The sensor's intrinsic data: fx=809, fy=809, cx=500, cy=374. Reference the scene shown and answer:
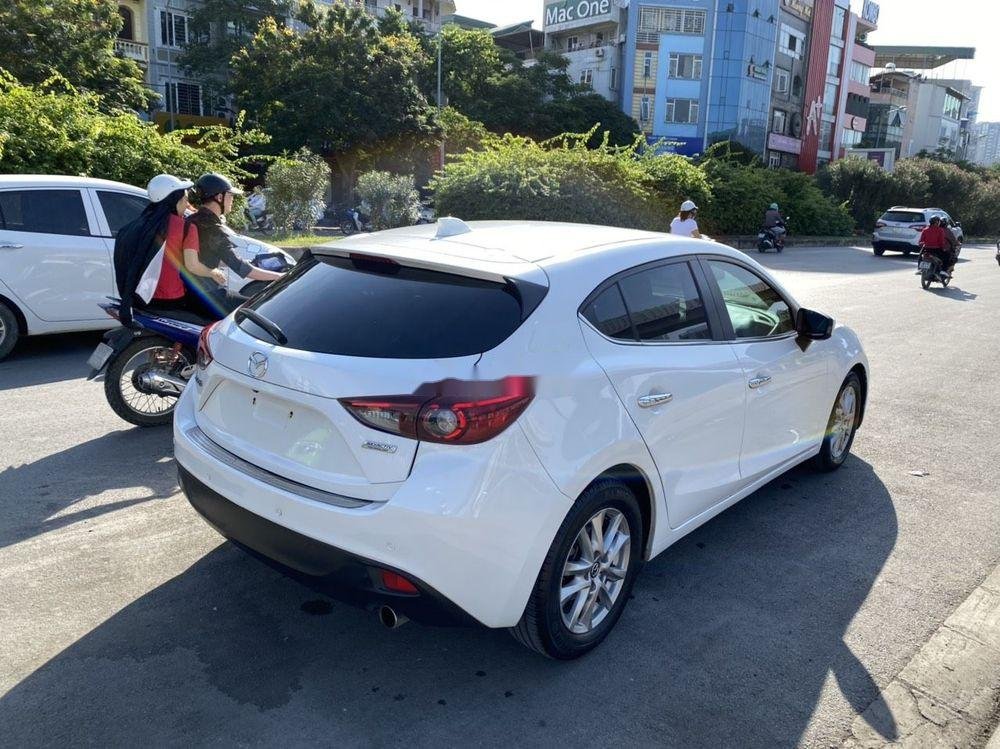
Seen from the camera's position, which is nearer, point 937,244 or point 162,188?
point 162,188

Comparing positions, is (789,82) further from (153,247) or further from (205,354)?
(205,354)

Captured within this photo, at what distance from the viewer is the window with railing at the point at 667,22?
55406 millimetres

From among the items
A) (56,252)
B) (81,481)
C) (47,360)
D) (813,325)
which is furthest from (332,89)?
(813,325)

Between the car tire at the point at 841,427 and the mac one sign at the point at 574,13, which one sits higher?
the mac one sign at the point at 574,13

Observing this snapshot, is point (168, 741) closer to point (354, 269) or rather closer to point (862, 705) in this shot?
point (354, 269)

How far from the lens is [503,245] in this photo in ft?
11.3

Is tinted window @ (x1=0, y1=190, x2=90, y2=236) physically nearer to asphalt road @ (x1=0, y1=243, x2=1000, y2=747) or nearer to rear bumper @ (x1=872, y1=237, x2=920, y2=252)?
asphalt road @ (x1=0, y1=243, x2=1000, y2=747)

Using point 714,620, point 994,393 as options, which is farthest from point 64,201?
point 994,393

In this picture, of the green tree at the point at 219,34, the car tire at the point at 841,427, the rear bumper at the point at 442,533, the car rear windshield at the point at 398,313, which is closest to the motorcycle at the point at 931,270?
the car tire at the point at 841,427

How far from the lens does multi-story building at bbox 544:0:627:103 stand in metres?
59.0

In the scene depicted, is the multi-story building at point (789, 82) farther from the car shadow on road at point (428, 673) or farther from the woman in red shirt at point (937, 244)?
the car shadow on road at point (428, 673)

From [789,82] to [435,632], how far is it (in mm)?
66583

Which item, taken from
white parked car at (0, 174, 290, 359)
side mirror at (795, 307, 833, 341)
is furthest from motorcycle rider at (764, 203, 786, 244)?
side mirror at (795, 307, 833, 341)

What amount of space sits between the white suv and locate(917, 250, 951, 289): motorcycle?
10703 mm
